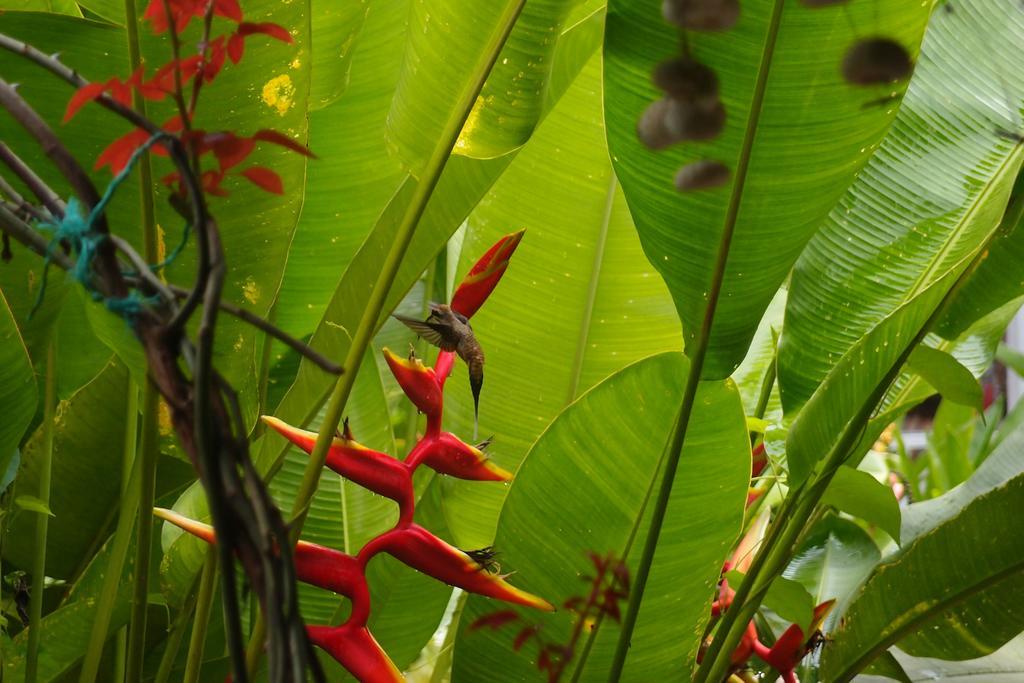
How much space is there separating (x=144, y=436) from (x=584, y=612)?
262 mm

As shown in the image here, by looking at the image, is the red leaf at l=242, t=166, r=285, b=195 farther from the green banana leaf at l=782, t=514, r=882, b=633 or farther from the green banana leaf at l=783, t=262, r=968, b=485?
the green banana leaf at l=782, t=514, r=882, b=633

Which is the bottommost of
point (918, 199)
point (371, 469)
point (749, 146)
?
point (371, 469)

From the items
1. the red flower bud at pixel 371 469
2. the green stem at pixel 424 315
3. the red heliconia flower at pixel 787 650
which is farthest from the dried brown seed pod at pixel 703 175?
the green stem at pixel 424 315

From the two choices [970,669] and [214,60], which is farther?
[970,669]

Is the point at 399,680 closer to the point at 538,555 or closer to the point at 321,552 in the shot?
the point at 321,552

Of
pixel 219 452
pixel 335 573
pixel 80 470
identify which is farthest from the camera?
pixel 80 470

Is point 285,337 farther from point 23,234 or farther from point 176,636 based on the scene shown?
point 176,636

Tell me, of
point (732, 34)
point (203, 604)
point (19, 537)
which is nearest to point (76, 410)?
point (19, 537)

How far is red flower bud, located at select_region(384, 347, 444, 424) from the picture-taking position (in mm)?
458

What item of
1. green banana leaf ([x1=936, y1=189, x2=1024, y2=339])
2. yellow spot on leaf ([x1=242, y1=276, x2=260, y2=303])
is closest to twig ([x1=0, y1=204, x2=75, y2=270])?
yellow spot on leaf ([x1=242, y1=276, x2=260, y2=303])

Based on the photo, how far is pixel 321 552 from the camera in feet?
1.43

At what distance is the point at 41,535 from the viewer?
649 mm

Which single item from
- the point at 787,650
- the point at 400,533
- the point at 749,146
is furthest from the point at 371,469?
the point at 787,650

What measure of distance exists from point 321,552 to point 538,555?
19 centimetres
